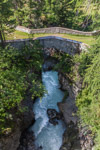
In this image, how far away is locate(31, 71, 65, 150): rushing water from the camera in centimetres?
1241

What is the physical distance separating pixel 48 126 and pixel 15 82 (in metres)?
8.01

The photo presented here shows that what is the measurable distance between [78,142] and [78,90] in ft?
19.4

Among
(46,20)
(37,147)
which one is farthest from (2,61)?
(46,20)

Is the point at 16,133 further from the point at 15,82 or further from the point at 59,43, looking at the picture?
the point at 59,43

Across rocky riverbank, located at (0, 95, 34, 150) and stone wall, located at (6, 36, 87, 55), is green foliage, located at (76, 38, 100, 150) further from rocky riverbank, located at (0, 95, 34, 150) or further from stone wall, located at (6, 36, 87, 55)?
rocky riverbank, located at (0, 95, 34, 150)

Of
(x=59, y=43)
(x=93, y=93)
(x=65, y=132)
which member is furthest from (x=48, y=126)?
(x=59, y=43)

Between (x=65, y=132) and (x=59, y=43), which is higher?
(x=59, y=43)

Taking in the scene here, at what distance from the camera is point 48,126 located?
550 inches

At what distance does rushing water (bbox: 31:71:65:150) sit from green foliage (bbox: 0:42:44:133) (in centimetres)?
193

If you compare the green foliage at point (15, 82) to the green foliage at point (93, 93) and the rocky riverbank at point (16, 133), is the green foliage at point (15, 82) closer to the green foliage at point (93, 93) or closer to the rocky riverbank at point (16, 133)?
the rocky riverbank at point (16, 133)

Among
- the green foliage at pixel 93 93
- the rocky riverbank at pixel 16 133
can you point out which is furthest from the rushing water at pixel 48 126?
the green foliage at pixel 93 93

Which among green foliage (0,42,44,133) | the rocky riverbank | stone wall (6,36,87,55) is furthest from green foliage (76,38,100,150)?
the rocky riverbank

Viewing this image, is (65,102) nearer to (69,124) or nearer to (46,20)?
(69,124)

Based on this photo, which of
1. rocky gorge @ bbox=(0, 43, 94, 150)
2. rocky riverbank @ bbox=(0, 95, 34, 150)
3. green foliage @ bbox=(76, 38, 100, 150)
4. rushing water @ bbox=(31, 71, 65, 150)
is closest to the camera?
green foliage @ bbox=(76, 38, 100, 150)
